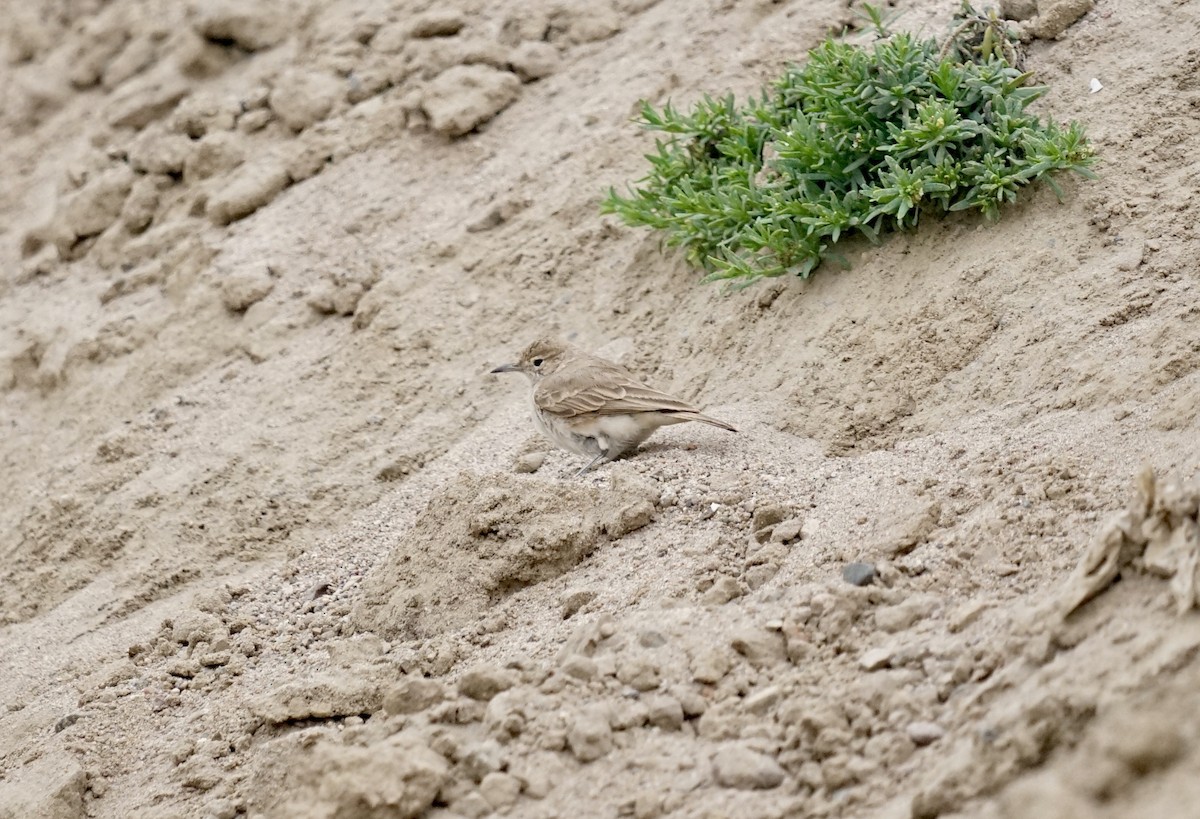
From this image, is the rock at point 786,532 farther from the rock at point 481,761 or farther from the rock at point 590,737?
the rock at point 481,761

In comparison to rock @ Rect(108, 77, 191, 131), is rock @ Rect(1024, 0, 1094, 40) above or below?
below

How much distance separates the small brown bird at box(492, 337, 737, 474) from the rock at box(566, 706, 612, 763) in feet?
8.53

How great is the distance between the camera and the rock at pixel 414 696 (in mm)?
4699

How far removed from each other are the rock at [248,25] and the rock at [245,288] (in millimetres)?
3581

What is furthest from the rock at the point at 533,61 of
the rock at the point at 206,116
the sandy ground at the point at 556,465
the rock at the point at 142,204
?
the rock at the point at 142,204

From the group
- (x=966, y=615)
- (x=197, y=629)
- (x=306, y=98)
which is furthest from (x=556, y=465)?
(x=306, y=98)

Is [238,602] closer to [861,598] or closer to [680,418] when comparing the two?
[680,418]

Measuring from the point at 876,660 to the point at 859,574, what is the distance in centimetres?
56

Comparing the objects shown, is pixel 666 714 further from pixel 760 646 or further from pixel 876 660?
pixel 876 660

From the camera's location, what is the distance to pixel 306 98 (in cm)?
1056

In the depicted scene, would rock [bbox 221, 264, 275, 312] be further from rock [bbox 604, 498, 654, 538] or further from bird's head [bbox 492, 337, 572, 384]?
rock [bbox 604, 498, 654, 538]

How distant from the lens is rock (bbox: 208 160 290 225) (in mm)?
10078

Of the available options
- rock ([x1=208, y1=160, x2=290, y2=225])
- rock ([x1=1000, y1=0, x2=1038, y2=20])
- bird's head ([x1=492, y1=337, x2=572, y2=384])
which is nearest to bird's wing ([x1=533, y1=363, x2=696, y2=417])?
bird's head ([x1=492, y1=337, x2=572, y2=384])

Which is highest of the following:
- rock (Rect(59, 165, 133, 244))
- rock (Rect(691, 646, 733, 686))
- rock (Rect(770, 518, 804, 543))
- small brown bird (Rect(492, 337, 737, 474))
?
rock (Rect(59, 165, 133, 244))
